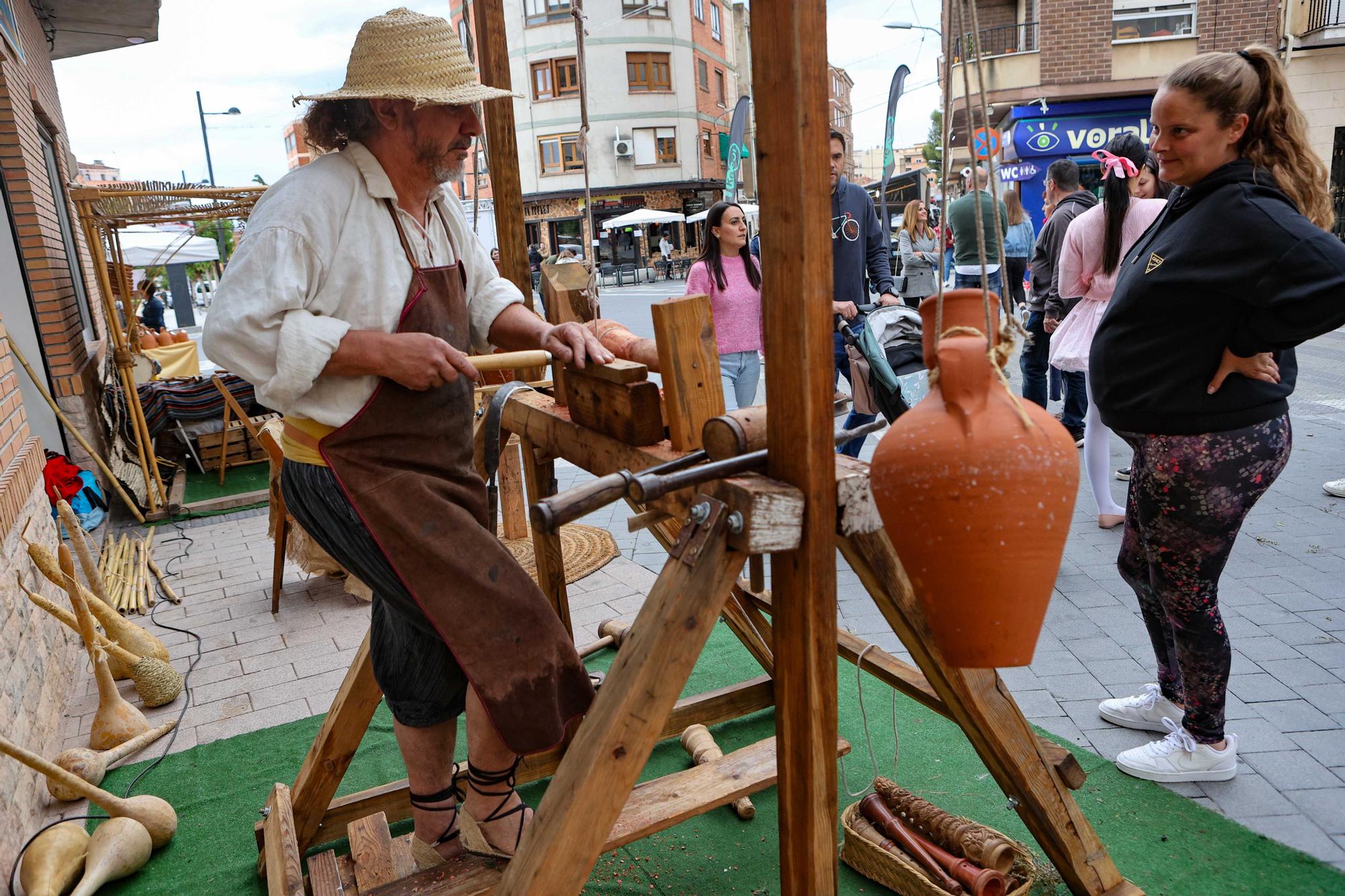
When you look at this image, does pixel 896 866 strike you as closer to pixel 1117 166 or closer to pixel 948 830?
pixel 948 830

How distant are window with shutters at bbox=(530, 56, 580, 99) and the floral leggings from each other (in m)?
33.0

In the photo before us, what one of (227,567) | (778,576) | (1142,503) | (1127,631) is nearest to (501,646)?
(778,576)

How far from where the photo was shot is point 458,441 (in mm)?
1752

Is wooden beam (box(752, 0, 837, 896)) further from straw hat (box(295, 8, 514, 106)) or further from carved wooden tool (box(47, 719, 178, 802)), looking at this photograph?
carved wooden tool (box(47, 719, 178, 802))

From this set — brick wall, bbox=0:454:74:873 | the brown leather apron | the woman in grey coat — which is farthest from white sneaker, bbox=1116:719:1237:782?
the woman in grey coat

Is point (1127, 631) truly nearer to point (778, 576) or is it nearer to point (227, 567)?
point (778, 576)

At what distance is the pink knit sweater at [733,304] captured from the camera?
4.92 metres

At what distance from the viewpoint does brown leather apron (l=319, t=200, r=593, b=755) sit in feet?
5.29

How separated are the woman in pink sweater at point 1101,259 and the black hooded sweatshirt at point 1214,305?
A: 1978mm

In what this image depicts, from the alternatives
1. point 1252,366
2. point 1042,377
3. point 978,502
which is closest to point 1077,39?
point 1042,377

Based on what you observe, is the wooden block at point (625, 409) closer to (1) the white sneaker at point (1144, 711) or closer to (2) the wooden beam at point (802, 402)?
(2) the wooden beam at point (802, 402)

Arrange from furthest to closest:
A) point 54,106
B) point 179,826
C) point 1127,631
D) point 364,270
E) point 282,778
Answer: point 54,106 < point 1127,631 < point 282,778 < point 179,826 < point 364,270

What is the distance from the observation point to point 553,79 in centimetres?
3341

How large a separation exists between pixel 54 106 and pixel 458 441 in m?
9.46
